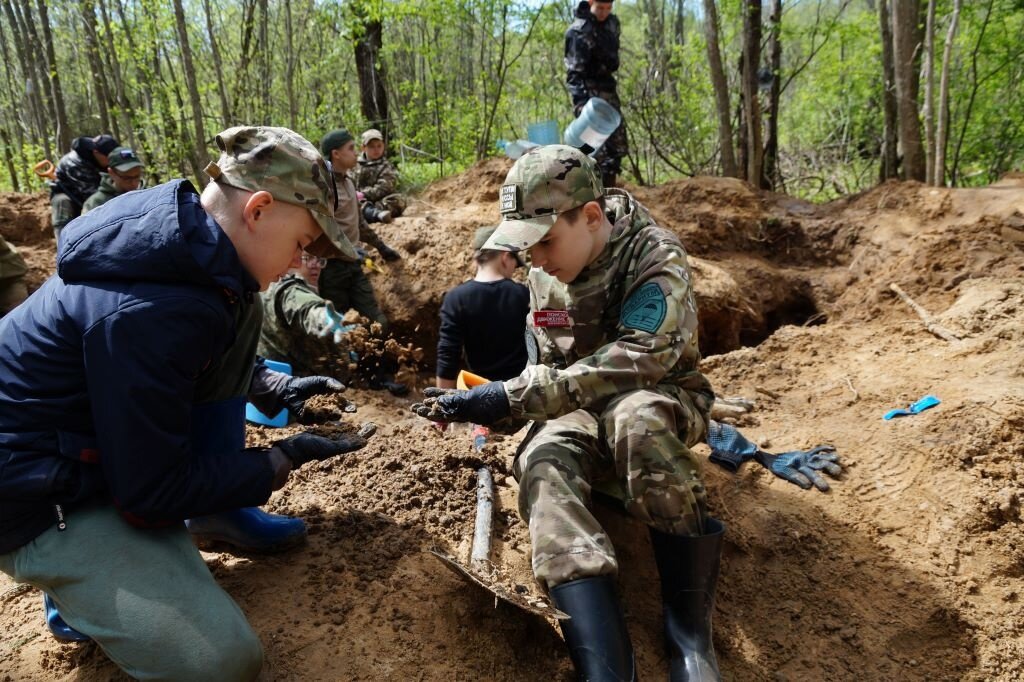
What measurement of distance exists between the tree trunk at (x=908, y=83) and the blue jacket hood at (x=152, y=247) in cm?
655

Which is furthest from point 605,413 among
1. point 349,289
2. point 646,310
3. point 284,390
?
point 349,289

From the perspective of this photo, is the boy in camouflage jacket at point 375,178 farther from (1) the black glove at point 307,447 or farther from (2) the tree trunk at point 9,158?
(2) the tree trunk at point 9,158

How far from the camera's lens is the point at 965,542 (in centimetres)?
232

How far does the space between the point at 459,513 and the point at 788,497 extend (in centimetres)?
137

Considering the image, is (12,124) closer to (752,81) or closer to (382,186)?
(382,186)

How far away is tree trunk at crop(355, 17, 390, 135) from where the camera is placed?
988cm

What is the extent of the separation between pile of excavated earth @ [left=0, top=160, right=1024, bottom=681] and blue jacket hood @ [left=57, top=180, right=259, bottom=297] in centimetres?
103

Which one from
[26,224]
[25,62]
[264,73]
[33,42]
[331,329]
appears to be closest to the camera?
[331,329]

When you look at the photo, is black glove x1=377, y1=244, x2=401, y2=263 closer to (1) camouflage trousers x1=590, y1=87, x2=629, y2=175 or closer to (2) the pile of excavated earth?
(1) camouflage trousers x1=590, y1=87, x2=629, y2=175

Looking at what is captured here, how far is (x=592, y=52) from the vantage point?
6180 mm

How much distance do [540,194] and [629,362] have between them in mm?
621

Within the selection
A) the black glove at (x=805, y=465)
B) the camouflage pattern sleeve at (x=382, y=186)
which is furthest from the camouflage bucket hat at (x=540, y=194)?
the camouflage pattern sleeve at (x=382, y=186)

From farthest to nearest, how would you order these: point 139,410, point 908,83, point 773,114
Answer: point 773,114 → point 908,83 → point 139,410

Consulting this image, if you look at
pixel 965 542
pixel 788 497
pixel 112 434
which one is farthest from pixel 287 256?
pixel 965 542
